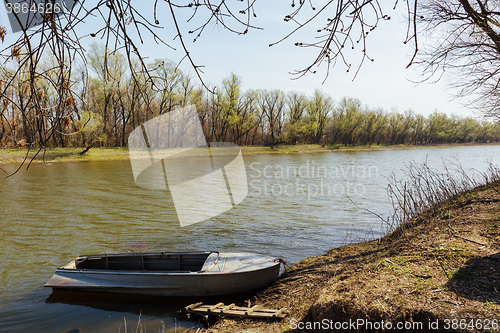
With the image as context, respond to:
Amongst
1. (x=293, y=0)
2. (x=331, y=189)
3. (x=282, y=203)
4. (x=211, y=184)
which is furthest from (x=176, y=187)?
(x=293, y=0)

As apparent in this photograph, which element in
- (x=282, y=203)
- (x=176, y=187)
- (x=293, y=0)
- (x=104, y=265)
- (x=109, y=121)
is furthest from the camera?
(x=109, y=121)

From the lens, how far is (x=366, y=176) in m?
26.3

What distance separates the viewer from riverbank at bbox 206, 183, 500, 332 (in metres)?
3.65

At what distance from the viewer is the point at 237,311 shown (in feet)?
18.9

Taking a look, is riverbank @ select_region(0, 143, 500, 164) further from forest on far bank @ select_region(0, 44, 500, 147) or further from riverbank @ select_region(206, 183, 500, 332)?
riverbank @ select_region(206, 183, 500, 332)

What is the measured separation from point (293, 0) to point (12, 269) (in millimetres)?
10865

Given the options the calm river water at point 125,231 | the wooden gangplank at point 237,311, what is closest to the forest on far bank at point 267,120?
the calm river water at point 125,231

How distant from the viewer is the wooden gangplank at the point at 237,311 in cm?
540


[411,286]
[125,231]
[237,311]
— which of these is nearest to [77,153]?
[125,231]

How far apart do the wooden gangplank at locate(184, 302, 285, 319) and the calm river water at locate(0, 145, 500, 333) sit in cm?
40

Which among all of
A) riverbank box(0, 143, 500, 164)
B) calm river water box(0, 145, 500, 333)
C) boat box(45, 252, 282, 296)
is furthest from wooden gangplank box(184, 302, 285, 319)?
riverbank box(0, 143, 500, 164)

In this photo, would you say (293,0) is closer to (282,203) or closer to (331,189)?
(282,203)

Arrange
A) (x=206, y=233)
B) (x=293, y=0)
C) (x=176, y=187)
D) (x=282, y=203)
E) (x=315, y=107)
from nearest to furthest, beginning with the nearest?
1. (x=293, y=0)
2. (x=206, y=233)
3. (x=282, y=203)
4. (x=176, y=187)
5. (x=315, y=107)

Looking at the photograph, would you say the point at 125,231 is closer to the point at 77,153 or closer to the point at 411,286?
the point at 411,286
